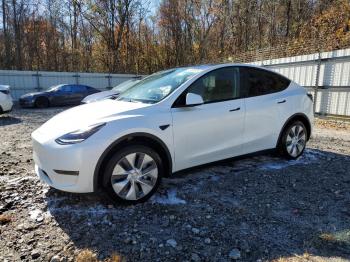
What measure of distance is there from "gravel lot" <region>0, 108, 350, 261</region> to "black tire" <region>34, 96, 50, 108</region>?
38.4 feet

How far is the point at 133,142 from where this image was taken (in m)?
3.65

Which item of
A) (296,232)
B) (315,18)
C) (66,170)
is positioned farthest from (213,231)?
(315,18)

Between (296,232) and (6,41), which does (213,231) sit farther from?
(6,41)

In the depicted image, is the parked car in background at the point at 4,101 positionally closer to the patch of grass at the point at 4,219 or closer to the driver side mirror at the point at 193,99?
the patch of grass at the point at 4,219

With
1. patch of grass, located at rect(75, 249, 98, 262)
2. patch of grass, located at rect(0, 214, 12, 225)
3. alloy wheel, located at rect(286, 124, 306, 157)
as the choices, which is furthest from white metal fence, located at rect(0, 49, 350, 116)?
patch of grass, located at rect(0, 214, 12, 225)

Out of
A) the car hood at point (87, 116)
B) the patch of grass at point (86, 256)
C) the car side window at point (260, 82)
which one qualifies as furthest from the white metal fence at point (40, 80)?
the patch of grass at point (86, 256)

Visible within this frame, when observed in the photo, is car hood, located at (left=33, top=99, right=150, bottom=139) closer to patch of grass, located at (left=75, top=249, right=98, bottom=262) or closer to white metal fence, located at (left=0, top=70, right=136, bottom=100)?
patch of grass, located at (left=75, top=249, right=98, bottom=262)

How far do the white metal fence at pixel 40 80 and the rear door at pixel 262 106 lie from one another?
1679cm

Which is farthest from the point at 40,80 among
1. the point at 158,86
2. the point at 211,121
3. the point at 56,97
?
the point at 211,121

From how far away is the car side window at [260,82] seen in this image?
4.76 meters

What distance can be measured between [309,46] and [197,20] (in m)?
17.5

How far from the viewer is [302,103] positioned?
5.40 meters

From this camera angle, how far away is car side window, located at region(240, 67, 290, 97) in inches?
187

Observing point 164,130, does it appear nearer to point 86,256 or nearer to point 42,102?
point 86,256
